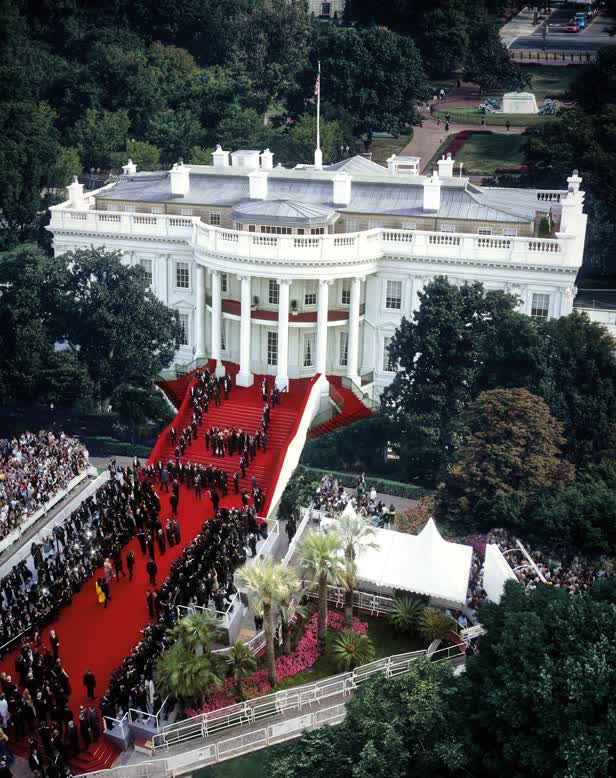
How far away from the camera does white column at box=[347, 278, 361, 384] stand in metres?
58.7

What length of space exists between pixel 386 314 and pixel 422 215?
5686 millimetres

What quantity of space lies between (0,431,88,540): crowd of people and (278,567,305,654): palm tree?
45.0ft

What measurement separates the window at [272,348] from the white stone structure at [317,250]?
0.08m

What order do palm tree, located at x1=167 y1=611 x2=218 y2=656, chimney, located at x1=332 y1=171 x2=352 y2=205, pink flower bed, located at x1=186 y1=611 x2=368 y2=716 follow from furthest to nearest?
1. chimney, located at x1=332 y1=171 x2=352 y2=205
2. pink flower bed, located at x1=186 y1=611 x2=368 y2=716
3. palm tree, located at x1=167 y1=611 x2=218 y2=656

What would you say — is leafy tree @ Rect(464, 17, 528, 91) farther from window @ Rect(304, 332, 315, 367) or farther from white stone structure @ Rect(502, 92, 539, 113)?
window @ Rect(304, 332, 315, 367)

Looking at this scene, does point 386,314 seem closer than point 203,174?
Yes

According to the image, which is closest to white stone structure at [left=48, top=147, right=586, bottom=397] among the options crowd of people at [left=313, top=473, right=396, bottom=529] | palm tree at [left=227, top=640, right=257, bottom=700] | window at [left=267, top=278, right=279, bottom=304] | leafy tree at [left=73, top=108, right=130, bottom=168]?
window at [left=267, top=278, right=279, bottom=304]

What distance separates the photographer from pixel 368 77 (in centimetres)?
10456

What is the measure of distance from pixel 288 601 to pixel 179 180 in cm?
3427

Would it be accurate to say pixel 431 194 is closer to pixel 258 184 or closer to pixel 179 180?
pixel 258 184

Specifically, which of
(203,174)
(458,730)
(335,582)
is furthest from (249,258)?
(458,730)

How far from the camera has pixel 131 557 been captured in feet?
140

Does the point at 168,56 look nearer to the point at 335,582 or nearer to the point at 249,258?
A: the point at 249,258

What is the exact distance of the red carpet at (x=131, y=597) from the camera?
38438 millimetres
